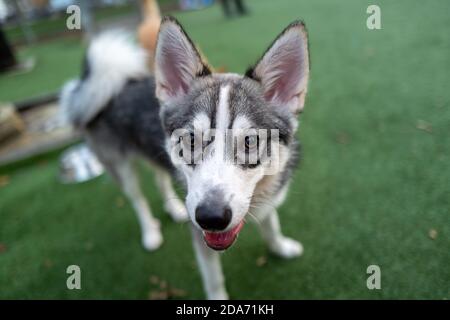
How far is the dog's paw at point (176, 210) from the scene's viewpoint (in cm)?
286

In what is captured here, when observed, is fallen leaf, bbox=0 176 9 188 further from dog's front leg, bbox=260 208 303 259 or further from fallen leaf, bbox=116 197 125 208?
dog's front leg, bbox=260 208 303 259

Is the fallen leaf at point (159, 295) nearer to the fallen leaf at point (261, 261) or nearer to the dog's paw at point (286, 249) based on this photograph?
the fallen leaf at point (261, 261)

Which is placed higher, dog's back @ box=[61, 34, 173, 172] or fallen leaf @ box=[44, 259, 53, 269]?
dog's back @ box=[61, 34, 173, 172]

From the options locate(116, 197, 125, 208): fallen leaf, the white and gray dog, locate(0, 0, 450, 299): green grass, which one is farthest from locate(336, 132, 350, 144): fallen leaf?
locate(116, 197, 125, 208): fallen leaf

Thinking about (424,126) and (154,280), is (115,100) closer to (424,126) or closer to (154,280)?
(154,280)

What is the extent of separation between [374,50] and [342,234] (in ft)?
11.0

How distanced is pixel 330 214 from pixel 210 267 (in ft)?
3.53

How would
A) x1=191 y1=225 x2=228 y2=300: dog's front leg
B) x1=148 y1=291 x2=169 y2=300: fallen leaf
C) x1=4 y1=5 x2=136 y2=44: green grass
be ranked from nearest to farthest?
x1=191 y1=225 x2=228 y2=300: dog's front leg
x1=148 y1=291 x2=169 y2=300: fallen leaf
x1=4 y1=5 x2=136 y2=44: green grass

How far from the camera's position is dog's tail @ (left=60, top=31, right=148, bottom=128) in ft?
7.92

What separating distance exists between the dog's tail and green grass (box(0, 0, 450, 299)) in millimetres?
1083

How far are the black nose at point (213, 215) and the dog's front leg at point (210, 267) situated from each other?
0.61 meters

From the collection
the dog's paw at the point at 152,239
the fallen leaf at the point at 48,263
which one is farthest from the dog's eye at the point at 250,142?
the fallen leaf at the point at 48,263
